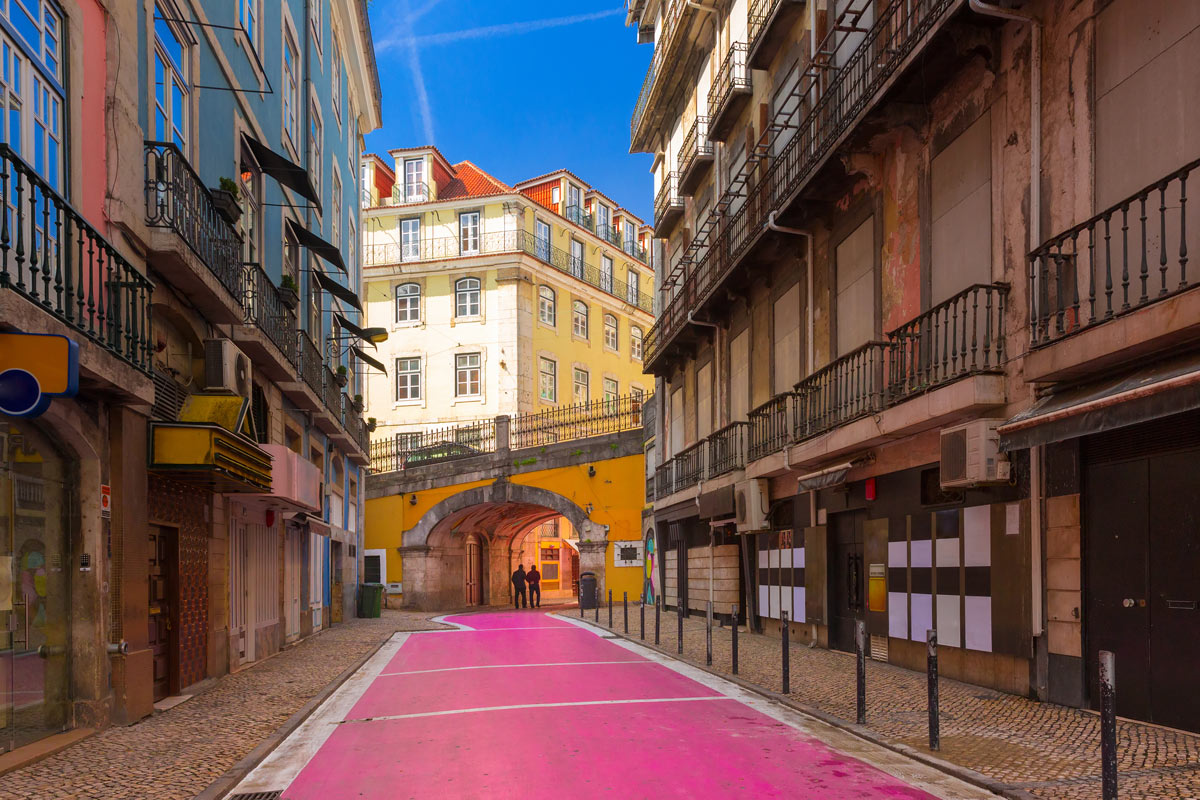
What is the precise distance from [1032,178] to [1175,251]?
2.14 m

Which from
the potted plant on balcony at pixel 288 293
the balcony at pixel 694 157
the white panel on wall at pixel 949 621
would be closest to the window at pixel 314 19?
the potted plant on balcony at pixel 288 293

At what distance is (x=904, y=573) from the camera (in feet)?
44.5

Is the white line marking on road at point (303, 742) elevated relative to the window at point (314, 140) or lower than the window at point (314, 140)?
lower

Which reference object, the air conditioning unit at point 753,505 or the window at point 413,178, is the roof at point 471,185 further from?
the air conditioning unit at point 753,505

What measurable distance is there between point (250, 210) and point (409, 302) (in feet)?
99.9

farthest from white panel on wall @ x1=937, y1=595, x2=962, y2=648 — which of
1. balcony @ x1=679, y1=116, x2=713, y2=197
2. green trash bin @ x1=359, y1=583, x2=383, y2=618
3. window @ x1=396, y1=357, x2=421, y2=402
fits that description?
window @ x1=396, y1=357, x2=421, y2=402

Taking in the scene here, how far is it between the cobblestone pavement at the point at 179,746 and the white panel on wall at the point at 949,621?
7.36 m

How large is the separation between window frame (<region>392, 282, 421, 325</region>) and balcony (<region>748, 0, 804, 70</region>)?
27654 mm

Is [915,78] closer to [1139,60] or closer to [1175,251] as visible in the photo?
[1139,60]

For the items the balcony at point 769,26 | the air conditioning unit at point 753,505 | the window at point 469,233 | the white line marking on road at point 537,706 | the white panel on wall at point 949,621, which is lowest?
the white line marking on road at point 537,706

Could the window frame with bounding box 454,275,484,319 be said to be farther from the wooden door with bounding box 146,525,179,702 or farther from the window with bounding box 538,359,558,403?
the wooden door with bounding box 146,525,179,702

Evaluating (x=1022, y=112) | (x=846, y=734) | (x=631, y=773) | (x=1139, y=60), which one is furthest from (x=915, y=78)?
(x=631, y=773)

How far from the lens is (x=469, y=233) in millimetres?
46250

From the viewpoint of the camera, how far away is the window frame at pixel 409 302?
151 ft
